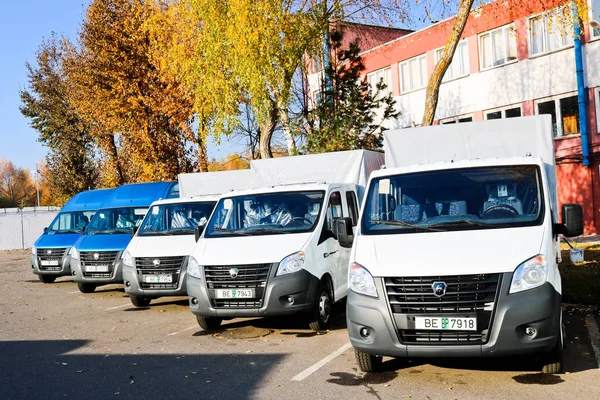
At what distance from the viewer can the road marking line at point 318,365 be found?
6980 mm

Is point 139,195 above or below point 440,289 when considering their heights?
above

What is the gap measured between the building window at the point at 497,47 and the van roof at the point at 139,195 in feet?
52.4

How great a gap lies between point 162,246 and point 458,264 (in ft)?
23.4

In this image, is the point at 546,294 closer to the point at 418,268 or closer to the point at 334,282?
the point at 418,268

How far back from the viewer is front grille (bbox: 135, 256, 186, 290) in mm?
11836

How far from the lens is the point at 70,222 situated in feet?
62.1

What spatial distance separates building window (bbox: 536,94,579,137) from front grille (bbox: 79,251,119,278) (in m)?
17.2

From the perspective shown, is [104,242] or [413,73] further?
[413,73]

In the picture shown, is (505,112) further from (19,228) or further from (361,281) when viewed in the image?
(19,228)

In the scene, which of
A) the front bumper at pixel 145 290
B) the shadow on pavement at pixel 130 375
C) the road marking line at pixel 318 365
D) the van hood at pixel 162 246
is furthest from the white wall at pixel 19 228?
the road marking line at pixel 318 365

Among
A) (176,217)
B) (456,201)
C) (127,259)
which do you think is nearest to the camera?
(456,201)

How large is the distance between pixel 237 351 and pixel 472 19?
2283 cm

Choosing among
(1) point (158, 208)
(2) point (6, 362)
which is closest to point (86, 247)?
(1) point (158, 208)

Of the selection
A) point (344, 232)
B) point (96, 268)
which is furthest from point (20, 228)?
point (344, 232)
